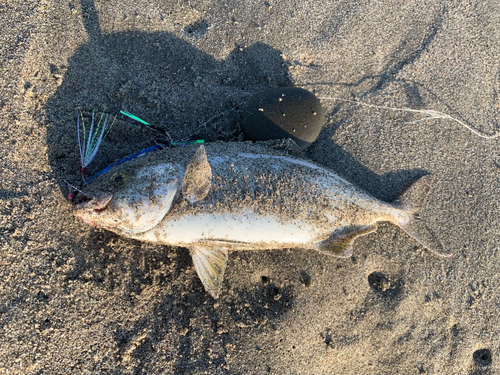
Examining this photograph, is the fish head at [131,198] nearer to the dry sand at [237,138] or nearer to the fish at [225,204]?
the fish at [225,204]

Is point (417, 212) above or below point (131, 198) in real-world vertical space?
below

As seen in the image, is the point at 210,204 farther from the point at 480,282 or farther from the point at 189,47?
the point at 480,282

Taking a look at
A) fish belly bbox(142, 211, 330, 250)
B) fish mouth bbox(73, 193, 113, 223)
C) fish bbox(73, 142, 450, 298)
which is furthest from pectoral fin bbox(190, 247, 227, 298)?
fish mouth bbox(73, 193, 113, 223)

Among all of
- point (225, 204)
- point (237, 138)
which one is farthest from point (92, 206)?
point (237, 138)

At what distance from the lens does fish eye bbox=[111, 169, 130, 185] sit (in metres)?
2.85

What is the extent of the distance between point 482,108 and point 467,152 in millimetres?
576

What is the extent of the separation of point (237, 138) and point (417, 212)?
2.09m

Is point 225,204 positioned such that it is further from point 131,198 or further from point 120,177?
point 120,177

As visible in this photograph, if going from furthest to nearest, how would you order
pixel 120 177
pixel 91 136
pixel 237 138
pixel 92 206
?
pixel 237 138 → pixel 91 136 → pixel 120 177 → pixel 92 206

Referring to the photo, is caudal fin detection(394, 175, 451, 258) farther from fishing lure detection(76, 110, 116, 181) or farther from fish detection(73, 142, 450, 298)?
fishing lure detection(76, 110, 116, 181)

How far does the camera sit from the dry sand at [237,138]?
2.84 metres

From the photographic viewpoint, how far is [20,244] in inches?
108

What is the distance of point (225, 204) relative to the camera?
2850 mm

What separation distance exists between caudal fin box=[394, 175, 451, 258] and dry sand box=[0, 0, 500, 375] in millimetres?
143
